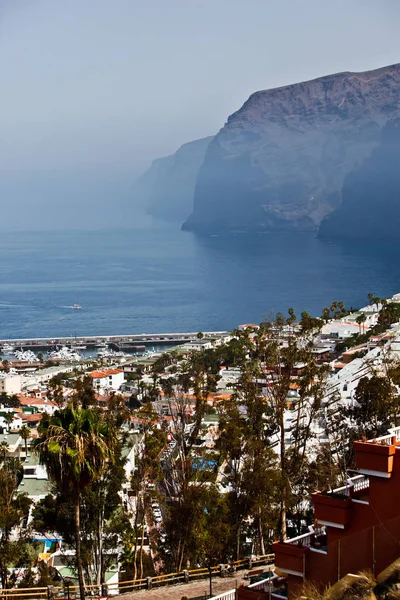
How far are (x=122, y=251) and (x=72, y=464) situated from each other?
451 ft

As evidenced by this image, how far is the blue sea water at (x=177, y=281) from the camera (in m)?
73.2

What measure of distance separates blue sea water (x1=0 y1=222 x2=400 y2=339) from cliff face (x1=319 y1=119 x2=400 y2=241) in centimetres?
730

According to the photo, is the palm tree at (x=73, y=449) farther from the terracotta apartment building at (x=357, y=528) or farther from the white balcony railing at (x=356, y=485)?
Answer: the white balcony railing at (x=356, y=485)

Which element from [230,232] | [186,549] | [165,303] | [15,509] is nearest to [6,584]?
[15,509]

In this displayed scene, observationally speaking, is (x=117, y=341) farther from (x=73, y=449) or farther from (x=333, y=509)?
(x=333, y=509)

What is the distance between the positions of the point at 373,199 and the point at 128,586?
16772cm

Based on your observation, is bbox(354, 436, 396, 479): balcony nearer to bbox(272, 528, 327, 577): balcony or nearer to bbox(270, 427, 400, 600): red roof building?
bbox(270, 427, 400, 600): red roof building

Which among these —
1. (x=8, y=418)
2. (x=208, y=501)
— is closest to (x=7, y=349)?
(x=8, y=418)

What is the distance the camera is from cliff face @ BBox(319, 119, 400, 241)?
519 ft

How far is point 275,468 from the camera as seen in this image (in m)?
12.2

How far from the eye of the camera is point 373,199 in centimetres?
17200

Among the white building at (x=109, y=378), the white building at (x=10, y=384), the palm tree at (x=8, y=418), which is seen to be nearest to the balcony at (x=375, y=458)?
the palm tree at (x=8, y=418)

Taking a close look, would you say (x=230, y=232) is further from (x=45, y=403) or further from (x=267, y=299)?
(x=45, y=403)

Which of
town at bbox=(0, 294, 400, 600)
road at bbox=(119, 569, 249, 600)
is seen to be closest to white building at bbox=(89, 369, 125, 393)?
town at bbox=(0, 294, 400, 600)
